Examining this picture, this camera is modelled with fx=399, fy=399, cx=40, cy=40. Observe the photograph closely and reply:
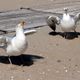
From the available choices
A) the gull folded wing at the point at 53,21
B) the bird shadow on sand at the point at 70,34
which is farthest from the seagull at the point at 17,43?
the gull folded wing at the point at 53,21

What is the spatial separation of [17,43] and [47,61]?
3.36 ft

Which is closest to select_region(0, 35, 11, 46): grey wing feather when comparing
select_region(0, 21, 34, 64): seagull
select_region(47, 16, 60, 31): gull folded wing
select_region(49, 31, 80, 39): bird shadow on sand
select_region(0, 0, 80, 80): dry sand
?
select_region(0, 21, 34, 64): seagull

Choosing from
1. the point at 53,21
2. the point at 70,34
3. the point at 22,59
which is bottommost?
the point at 70,34

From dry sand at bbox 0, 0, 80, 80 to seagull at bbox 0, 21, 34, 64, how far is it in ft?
1.16

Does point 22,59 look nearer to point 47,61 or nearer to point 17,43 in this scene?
point 47,61

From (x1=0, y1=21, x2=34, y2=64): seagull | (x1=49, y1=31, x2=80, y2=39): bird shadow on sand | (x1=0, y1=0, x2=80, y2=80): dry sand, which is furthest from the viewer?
(x1=49, y1=31, x2=80, y2=39): bird shadow on sand

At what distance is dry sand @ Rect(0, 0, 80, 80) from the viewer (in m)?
8.51

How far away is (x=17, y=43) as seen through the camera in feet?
29.6

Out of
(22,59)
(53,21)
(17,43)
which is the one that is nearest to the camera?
(17,43)

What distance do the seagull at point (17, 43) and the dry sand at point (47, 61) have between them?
354 mm

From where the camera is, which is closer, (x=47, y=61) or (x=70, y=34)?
(x=47, y=61)

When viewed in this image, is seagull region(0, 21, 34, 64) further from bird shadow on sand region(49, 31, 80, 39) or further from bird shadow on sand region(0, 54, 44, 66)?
bird shadow on sand region(49, 31, 80, 39)

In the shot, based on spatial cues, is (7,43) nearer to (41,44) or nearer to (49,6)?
(41,44)

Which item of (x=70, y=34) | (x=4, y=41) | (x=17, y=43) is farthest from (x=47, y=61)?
(x=70, y=34)
